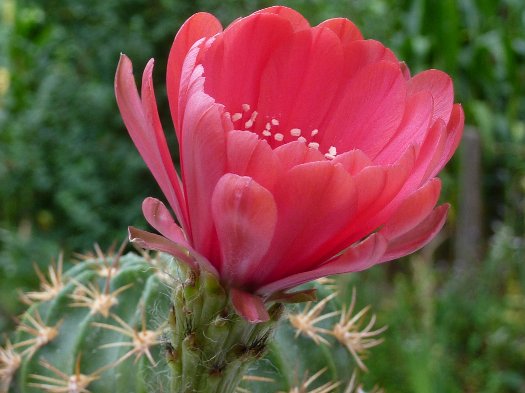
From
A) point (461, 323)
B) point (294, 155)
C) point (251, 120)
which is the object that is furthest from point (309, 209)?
point (461, 323)

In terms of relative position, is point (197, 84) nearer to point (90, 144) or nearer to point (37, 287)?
point (37, 287)

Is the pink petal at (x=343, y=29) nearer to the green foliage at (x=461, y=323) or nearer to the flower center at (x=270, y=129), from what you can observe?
the flower center at (x=270, y=129)

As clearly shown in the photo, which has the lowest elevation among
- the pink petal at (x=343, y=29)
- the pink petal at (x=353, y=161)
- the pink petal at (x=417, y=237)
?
the pink petal at (x=417, y=237)

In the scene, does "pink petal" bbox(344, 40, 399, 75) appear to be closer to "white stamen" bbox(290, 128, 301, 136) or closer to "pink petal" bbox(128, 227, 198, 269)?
"white stamen" bbox(290, 128, 301, 136)

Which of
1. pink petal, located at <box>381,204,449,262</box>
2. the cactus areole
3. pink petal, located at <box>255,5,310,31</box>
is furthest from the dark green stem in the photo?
pink petal, located at <box>255,5,310,31</box>

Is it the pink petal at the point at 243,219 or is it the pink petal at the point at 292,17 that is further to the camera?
the pink petal at the point at 292,17

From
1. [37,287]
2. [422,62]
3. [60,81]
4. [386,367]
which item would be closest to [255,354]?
[386,367]

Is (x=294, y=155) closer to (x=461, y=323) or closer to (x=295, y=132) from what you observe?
(x=295, y=132)

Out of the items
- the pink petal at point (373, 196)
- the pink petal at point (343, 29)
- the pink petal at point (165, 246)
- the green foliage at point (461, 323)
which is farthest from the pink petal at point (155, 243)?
the green foliage at point (461, 323)
